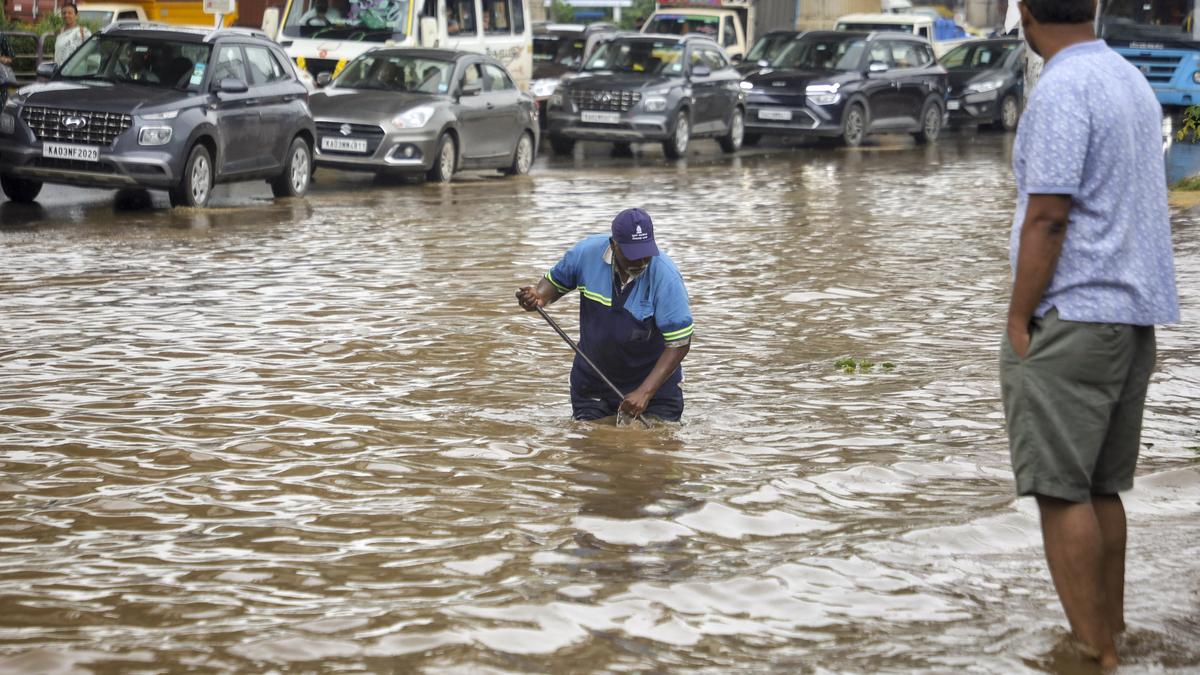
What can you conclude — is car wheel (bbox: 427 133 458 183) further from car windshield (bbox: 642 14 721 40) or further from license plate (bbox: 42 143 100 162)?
car windshield (bbox: 642 14 721 40)

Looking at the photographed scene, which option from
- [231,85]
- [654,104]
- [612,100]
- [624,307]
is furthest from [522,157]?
[624,307]

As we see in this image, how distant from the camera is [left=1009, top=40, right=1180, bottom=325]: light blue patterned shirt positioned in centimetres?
464

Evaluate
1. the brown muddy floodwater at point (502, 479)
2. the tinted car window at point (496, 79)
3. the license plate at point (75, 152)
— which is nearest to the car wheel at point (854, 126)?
the tinted car window at point (496, 79)

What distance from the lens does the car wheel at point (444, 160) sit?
2130cm

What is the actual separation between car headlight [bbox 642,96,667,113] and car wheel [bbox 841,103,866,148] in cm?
418

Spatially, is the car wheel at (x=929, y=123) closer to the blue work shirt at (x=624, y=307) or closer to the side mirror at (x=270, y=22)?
the side mirror at (x=270, y=22)

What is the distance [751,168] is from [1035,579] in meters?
19.4

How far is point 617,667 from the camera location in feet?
16.3

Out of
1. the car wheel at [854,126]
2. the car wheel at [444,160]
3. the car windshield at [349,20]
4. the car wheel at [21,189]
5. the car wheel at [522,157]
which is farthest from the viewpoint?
the car wheel at [854,126]

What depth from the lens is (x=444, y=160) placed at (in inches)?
846

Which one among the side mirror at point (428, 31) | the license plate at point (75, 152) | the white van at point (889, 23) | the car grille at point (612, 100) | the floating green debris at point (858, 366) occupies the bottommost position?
the floating green debris at point (858, 366)

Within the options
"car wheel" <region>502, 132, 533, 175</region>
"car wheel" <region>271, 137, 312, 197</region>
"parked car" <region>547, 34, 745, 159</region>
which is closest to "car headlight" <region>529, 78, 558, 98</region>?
"parked car" <region>547, 34, 745, 159</region>

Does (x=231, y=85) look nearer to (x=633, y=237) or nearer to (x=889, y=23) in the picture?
(x=633, y=237)

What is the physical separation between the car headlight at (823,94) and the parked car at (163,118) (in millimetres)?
11222
